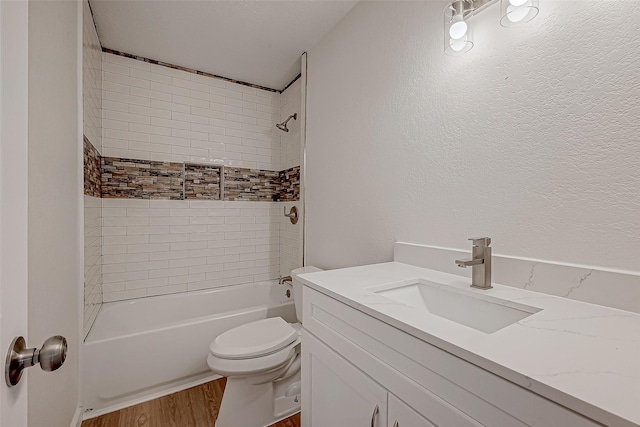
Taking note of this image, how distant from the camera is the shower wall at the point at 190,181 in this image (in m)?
2.23

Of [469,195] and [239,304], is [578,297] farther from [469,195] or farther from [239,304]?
[239,304]

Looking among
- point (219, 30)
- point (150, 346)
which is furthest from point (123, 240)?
point (219, 30)

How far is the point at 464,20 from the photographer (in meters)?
1.11

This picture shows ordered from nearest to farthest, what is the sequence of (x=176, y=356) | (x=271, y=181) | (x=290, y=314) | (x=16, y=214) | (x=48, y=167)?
(x=16, y=214) < (x=48, y=167) < (x=176, y=356) < (x=290, y=314) < (x=271, y=181)

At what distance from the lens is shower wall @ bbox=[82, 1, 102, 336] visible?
1.67 m

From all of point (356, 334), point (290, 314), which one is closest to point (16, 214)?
point (356, 334)

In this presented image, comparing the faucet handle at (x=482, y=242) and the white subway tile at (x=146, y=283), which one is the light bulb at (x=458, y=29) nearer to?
the faucet handle at (x=482, y=242)

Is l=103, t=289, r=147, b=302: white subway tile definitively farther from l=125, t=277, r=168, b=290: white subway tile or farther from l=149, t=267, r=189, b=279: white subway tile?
l=149, t=267, r=189, b=279: white subway tile

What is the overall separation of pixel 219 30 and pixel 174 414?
8.13 ft

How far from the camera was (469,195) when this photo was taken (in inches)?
43.6

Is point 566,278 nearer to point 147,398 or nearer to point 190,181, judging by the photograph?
point 147,398

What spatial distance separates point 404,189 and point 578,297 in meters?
0.75

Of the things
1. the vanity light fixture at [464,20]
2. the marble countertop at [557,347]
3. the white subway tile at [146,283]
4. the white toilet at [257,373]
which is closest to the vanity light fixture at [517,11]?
the vanity light fixture at [464,20]

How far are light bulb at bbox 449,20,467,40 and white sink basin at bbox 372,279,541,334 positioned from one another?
37.5 inches
